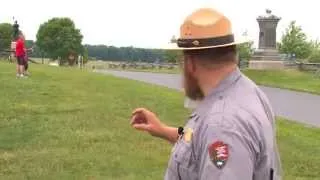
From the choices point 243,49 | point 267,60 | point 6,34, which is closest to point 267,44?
point 267,60

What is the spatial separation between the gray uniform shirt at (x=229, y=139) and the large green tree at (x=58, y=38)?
6675 centimetres

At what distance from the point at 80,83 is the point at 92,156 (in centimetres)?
1159

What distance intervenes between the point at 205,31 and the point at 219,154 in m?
0.54

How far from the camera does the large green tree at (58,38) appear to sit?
2820 inches

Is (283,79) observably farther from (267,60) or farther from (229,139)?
(229,139)

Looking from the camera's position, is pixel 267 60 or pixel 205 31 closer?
pixel 205 31

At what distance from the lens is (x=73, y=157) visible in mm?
9289

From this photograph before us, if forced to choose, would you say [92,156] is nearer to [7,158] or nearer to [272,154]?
[7,158]

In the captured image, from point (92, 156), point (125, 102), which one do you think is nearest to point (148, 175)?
point (92, 156)

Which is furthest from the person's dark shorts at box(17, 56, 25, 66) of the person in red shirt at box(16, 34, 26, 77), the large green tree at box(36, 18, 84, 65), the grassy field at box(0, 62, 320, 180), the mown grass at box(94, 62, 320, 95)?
the large green tree at box(36, 18, 84, 65)

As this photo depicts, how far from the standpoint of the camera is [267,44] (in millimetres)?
40562

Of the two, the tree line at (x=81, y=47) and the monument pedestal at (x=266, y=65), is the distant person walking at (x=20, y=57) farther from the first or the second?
the tree line at (x=81, y=47)

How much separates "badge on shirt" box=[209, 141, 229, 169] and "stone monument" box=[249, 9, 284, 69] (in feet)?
122

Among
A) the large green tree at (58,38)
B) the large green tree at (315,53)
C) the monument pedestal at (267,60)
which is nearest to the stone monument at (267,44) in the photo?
the monument pedestal at (267,60)
